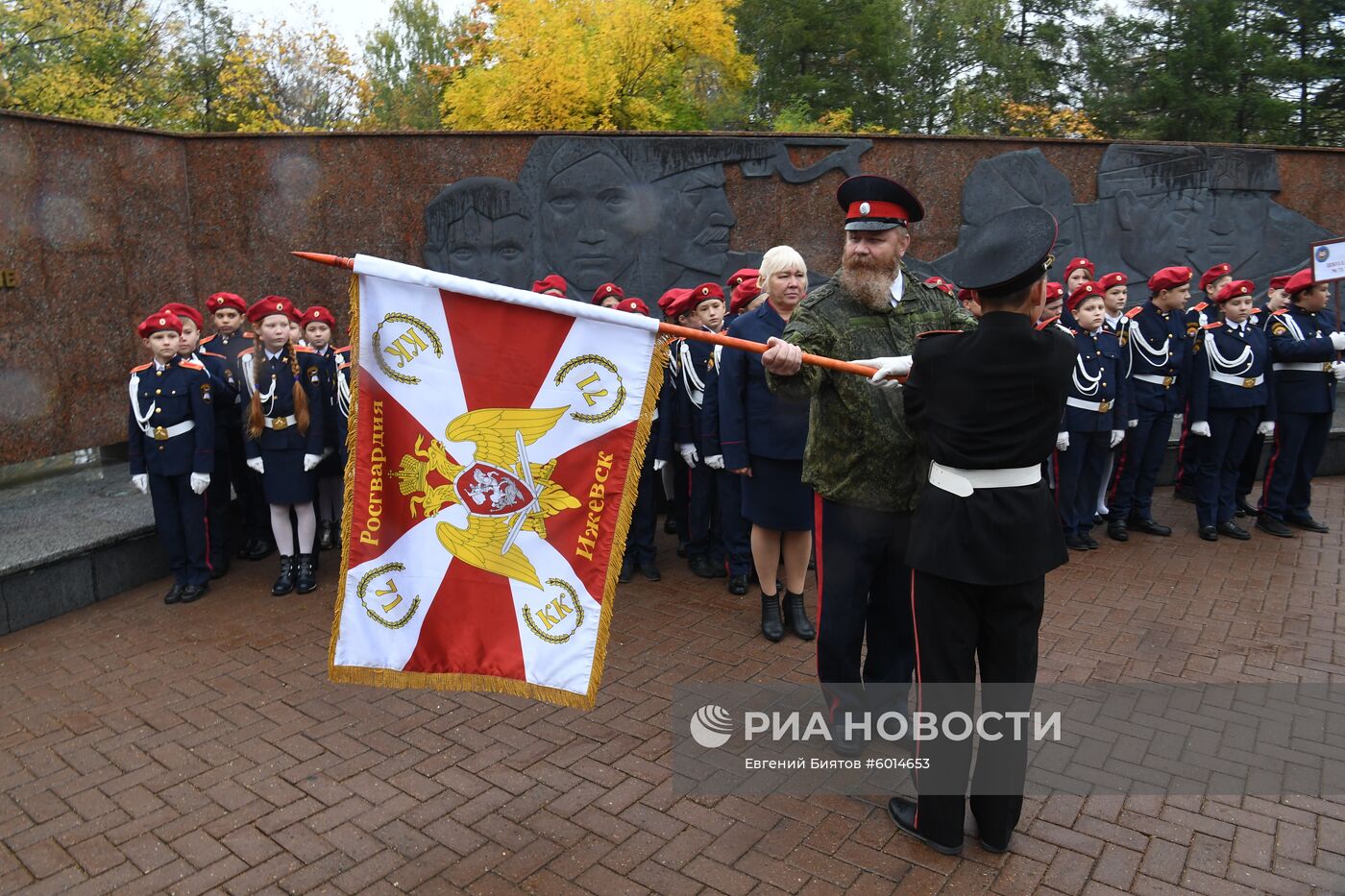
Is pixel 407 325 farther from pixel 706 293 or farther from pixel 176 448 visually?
pixel 176 448

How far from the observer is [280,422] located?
19.7 ft

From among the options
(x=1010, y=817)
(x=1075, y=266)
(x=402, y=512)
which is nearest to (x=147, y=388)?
(x=402, y=512)

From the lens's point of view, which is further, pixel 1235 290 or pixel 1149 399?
pixel 1149 399

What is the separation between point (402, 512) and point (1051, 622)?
3792 mm

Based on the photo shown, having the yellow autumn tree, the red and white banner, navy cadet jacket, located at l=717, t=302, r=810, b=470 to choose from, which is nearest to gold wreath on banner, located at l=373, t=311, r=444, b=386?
the red and white banner

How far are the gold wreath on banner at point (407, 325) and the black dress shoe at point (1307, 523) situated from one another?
23.1 feet

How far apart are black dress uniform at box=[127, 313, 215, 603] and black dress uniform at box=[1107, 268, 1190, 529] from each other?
6.39 metres

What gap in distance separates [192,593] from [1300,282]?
8.25m

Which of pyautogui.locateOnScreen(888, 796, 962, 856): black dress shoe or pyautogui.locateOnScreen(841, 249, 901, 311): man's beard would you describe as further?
pyautogui.locateOnScreen(841, 249, 901, 311): man's beard

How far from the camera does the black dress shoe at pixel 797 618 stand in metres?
5.01

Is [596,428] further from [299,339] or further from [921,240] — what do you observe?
[921,240]

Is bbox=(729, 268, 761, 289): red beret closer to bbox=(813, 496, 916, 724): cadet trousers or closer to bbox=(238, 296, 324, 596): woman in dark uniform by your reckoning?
bbox=(238, 296, 324, 596): woman in dark uniform

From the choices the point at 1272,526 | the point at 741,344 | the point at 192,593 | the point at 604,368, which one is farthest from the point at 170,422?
the point at 1272,526

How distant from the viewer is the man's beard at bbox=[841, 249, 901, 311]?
337cm
